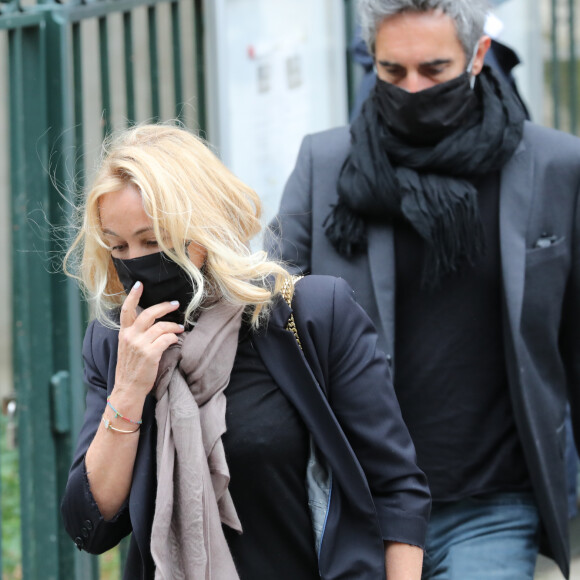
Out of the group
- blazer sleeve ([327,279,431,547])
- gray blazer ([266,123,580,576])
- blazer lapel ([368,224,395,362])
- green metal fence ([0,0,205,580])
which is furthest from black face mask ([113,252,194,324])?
green metal fence ([0,0,205,580])

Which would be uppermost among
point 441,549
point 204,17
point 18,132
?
point 204,17

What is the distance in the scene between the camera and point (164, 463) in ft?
6.89

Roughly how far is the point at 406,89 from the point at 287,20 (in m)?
1.62

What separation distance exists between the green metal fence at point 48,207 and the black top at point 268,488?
1675 mm

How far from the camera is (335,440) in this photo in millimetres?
2203

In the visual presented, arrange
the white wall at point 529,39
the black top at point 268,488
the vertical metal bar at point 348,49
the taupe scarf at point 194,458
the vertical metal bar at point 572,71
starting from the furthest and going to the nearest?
the white wall at point 529,39, the vertical metal bar at point 572,71, the vertical metal bar at point 348,49, the black top at point 268,488, the taupe scarf at point 194,458

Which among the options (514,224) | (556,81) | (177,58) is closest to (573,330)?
(514,224)

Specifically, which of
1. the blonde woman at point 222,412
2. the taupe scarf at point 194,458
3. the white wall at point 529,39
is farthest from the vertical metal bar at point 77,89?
the white wall at point 529,39

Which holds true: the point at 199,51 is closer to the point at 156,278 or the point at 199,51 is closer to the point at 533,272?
the point at 533,272

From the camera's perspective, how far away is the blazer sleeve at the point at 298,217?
3.04 metres

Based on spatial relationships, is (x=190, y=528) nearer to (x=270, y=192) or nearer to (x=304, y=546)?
(x=304, y=546)

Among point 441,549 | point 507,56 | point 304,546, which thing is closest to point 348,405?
point 304,546

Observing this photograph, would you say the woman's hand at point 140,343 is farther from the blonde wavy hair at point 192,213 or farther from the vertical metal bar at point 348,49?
the vertical metal bar at point 348,49

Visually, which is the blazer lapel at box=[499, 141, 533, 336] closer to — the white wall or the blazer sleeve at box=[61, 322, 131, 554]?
the blazer sleeve at box=[61, 322, 131, 554]
